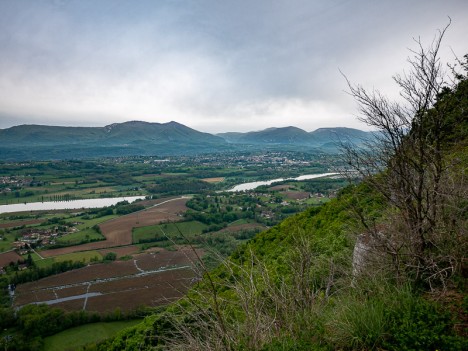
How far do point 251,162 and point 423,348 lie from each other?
12993 centimetres

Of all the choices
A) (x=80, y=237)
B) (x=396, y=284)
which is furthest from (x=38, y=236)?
(x=396, y=284)

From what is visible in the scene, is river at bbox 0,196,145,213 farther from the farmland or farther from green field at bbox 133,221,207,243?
green field at bbox 133,221,207,243

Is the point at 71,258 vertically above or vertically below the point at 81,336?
below

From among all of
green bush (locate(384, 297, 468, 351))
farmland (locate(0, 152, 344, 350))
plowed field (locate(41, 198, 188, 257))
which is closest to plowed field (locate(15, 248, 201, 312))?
farmland (locate(0, 152, 344, 350))

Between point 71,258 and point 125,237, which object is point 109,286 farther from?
point 125,237

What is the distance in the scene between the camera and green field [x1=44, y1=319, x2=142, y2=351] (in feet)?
53.5

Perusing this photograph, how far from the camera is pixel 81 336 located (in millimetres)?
17312

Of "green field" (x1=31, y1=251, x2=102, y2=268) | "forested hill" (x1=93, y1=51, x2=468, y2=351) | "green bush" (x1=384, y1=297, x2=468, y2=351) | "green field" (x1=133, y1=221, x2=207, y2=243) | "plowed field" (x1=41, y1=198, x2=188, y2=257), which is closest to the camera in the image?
"green bush" (x1=384, y1=297, x2=468, y2=351)

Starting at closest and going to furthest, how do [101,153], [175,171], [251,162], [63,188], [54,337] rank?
[54,337]
[63,188]
[175,171]
[251,162]
[101,153]

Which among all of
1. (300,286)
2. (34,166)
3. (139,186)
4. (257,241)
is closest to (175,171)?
(139,186)

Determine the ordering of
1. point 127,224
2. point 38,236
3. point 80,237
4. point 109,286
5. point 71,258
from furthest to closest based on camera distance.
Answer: point 127,224 < point 38,236 < point 80,237 < point 71,258 < point 109,286

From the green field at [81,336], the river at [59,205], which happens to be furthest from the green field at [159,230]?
the river at [59,205]

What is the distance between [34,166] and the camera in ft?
353

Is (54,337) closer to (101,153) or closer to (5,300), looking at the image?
(5,300)
